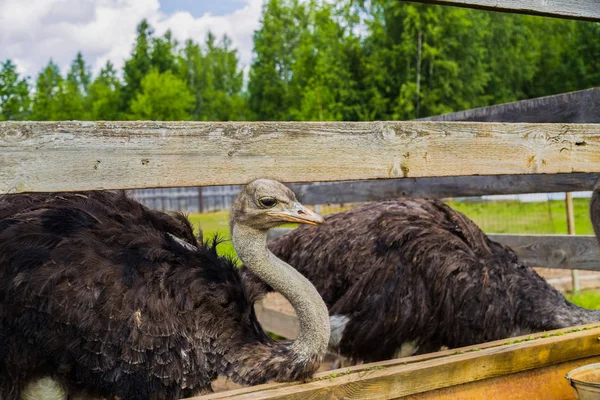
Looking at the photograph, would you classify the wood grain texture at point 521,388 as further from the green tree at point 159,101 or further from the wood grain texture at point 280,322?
the green tree at point 159,101

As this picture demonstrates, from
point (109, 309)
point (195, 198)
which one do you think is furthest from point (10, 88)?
point (195, 198)

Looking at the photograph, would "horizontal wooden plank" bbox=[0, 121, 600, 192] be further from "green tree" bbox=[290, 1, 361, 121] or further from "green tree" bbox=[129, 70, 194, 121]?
"green tree" bbox=[129, 70, 194, 121]

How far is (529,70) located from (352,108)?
50.1 feet

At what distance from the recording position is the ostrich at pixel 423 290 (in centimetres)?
398

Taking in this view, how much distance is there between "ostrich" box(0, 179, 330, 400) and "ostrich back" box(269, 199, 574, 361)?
111 centimetres

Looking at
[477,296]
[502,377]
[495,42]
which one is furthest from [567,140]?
[495,42]

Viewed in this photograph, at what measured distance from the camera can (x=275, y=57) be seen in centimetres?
3306

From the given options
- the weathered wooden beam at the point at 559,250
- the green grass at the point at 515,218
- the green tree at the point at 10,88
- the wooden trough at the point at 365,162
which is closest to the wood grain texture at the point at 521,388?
the wooden trough at the point at 365,162

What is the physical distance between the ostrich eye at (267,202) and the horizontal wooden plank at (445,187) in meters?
1.16

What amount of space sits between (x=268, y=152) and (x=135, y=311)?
96 centimetres

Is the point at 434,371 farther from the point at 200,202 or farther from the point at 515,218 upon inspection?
the point at 200,202

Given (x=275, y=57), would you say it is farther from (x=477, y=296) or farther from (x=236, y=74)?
(x=477, y=296)

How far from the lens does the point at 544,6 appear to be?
307 centimetres

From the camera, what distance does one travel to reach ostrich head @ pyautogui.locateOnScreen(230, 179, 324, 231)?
9.54 ft
